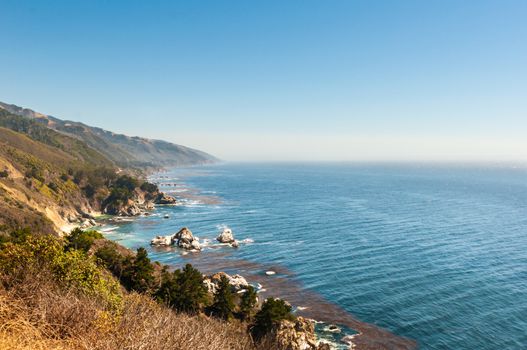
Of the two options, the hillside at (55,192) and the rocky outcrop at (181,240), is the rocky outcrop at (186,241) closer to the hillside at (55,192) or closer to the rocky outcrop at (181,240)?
the rocky outcrop at (181,240)

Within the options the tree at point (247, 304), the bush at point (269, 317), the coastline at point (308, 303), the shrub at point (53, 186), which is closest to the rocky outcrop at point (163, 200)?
the shrub at point (53, 186)

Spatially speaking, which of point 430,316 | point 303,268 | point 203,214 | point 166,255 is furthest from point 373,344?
point 203,214

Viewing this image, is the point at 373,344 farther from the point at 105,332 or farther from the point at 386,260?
the point at 105,332

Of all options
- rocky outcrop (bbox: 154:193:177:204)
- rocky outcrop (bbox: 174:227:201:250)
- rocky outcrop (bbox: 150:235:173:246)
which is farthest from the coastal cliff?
rocky outcrop (bbox: 154:193:177:204)

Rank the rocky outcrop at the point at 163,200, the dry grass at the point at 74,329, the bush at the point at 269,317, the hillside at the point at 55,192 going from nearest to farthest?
1. the dry grass at the point at 74,329
2. the bush at the point at 269,317
3. the hillside at the point at 55,192
4. the rocky outcrop at the point at 163,200

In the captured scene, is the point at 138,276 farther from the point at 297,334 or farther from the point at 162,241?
the point at 162,241

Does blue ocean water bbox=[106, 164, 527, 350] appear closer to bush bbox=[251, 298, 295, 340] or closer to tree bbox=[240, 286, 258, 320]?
bush bbox=[251, 298, 295, 340]
